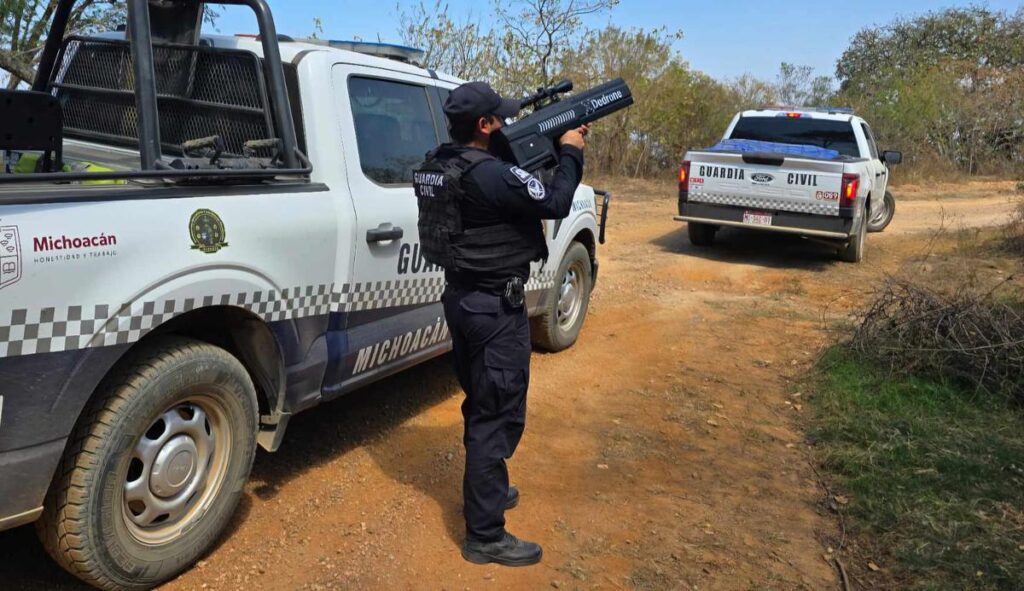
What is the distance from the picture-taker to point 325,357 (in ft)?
11.1

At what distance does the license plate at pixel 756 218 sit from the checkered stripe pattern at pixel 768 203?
82 mm

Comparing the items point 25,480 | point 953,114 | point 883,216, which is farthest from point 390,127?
point 953,114

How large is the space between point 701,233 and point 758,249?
90 centimetres

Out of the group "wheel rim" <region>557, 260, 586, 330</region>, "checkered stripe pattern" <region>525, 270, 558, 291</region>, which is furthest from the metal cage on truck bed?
"wheel rim" <region>557, 260, 586, 330</region>

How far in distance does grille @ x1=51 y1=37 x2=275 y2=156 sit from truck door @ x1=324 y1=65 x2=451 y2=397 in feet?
1.25

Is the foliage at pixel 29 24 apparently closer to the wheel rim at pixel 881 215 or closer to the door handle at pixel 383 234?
the door handle at pixel 383 234

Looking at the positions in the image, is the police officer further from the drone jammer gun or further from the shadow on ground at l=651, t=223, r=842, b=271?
the shadow on ground at l=651, t=223, r=842, b=271

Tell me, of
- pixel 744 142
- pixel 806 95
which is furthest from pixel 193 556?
pixel 806 95

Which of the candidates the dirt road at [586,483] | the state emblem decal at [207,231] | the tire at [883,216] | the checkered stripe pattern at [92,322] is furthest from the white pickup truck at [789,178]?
the state emblem decal at [207,231]

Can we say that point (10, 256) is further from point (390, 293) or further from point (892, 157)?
point (892, 157)

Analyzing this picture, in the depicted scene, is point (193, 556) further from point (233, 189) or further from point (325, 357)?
point (233, 189)

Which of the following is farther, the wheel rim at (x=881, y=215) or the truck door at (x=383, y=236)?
the wheel rim at (x=881, y=215)

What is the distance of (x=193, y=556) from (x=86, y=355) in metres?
0.93

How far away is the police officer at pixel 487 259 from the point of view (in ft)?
9.46
